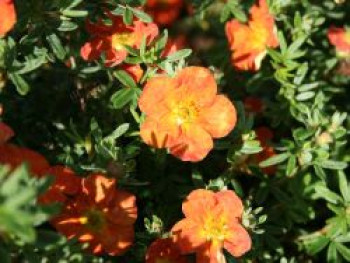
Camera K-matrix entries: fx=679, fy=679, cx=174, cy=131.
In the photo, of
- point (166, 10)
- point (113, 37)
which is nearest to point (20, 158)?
point (113, 37)

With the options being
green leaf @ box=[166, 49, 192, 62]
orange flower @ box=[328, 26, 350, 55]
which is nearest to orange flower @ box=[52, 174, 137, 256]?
green leaf @ box=[166, 49, 192, 62]

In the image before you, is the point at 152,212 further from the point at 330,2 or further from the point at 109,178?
the point at 330,2

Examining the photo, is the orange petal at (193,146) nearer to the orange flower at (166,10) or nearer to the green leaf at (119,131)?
the green leaf at (119,131)

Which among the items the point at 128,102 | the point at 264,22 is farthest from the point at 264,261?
the point at 264,22

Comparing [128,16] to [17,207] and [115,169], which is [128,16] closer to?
[115,169]

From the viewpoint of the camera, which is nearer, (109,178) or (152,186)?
(109,178)

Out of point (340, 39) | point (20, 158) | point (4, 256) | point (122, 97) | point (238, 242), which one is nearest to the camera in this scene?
point (4, 256)

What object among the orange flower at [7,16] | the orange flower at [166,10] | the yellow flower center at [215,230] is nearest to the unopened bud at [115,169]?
the yellow flower center at [215,230]
